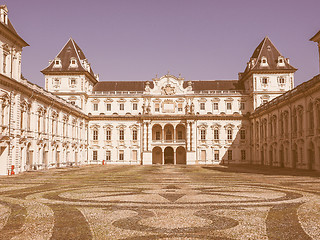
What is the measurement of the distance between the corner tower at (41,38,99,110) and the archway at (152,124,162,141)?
15254mm

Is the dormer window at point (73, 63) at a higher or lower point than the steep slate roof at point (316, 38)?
higher

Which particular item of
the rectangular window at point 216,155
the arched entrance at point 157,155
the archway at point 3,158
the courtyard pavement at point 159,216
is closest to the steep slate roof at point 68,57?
the arched entrance at point 157,155

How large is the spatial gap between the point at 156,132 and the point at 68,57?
2400 centimetres

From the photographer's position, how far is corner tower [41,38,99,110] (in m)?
68.6

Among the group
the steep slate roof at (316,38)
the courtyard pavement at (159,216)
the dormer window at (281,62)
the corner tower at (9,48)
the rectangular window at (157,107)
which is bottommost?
the courtyard pavement at (159,216)

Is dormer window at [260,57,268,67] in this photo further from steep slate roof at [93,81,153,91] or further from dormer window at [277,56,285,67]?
steep slate roof at [93,81,153,91]

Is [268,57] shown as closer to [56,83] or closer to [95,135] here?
[95,135]

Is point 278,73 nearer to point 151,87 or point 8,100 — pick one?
point 151,87

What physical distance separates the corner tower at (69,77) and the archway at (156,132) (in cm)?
1525

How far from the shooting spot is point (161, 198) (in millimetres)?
15117

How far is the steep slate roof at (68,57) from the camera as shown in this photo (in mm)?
69250

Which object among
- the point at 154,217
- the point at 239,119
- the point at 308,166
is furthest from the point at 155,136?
the point at 154,217

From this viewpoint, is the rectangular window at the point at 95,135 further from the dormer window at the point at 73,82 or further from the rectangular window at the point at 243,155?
the rectangular window at the point at 243,155

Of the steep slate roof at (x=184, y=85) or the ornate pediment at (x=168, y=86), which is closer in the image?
the ornate pediment at (x=168, y=86)
